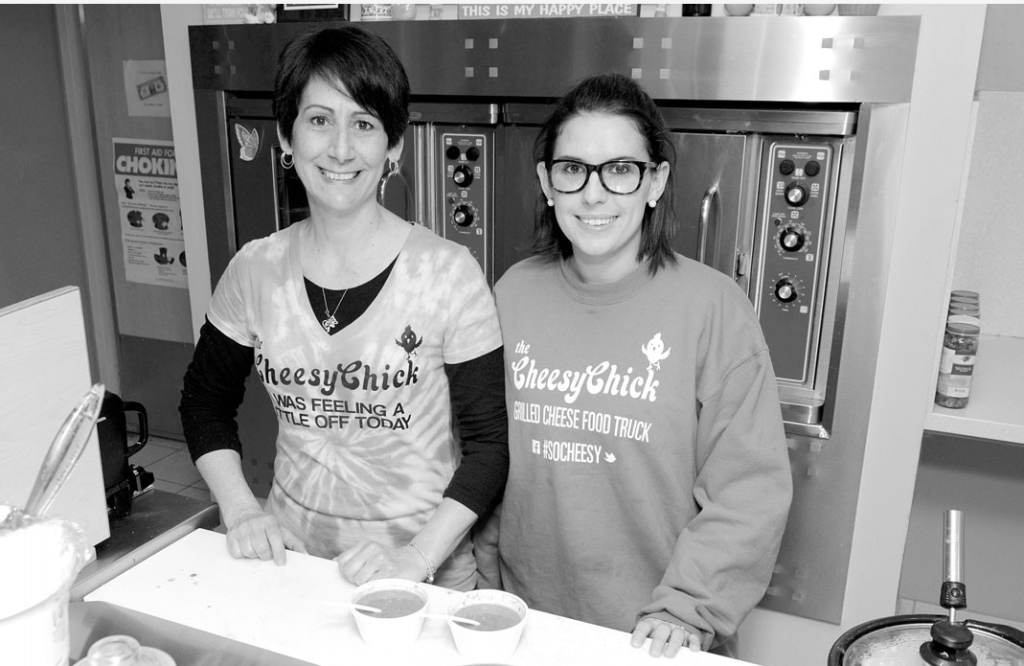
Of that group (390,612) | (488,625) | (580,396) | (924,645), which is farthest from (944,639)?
(580,396)

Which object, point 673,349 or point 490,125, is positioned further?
point 490,125

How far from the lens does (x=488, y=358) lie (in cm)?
150

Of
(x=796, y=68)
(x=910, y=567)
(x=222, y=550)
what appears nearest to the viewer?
(x=222, y=550)

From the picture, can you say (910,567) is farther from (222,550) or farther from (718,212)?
(222,550)

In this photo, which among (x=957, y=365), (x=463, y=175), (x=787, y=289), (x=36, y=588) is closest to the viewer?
(x=36, y=588)

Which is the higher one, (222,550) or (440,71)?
(440,71)

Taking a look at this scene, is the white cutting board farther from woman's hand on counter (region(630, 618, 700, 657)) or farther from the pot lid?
the pot lid

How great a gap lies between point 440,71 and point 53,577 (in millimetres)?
1980

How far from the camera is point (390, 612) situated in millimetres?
1119

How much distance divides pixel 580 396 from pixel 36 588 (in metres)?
0.96

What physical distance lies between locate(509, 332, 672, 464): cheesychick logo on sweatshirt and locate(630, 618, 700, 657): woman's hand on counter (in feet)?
1.22

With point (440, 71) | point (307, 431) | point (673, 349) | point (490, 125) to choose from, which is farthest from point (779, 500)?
point (440, 71)

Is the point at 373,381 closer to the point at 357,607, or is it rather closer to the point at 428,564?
the point at 428,564

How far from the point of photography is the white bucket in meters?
0.70
